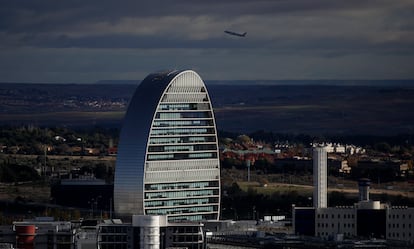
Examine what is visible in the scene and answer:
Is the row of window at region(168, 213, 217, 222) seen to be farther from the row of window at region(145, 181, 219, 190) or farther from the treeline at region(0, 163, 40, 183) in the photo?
the treeline at region(0, 163, 40, 183)

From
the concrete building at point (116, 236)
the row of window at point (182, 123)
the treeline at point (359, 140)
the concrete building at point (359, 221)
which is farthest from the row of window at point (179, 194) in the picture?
the treeline at point (359, 140)

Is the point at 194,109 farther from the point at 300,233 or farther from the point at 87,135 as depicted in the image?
the point at 87,135

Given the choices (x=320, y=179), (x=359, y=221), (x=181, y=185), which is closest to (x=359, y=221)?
(x=359, y=221)

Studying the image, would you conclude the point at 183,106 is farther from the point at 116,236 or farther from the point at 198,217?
the point at 116,236

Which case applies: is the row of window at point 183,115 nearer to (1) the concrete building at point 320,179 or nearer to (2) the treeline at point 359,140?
(1) the concrete building at point 320,179

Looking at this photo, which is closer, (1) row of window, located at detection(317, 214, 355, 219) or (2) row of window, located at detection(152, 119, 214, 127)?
(1) row of window, located at detection(317, 214, 355, 219)

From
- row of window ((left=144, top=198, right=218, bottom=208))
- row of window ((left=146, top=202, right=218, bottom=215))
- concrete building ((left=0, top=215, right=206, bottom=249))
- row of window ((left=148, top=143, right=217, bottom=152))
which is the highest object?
row of window ((left=148, top=143, right=217, bottom=152))

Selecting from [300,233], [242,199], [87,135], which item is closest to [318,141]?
[87,135]

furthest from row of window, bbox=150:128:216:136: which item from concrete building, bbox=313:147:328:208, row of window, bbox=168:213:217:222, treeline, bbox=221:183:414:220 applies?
concrete building, bbox=313:147:328:208
